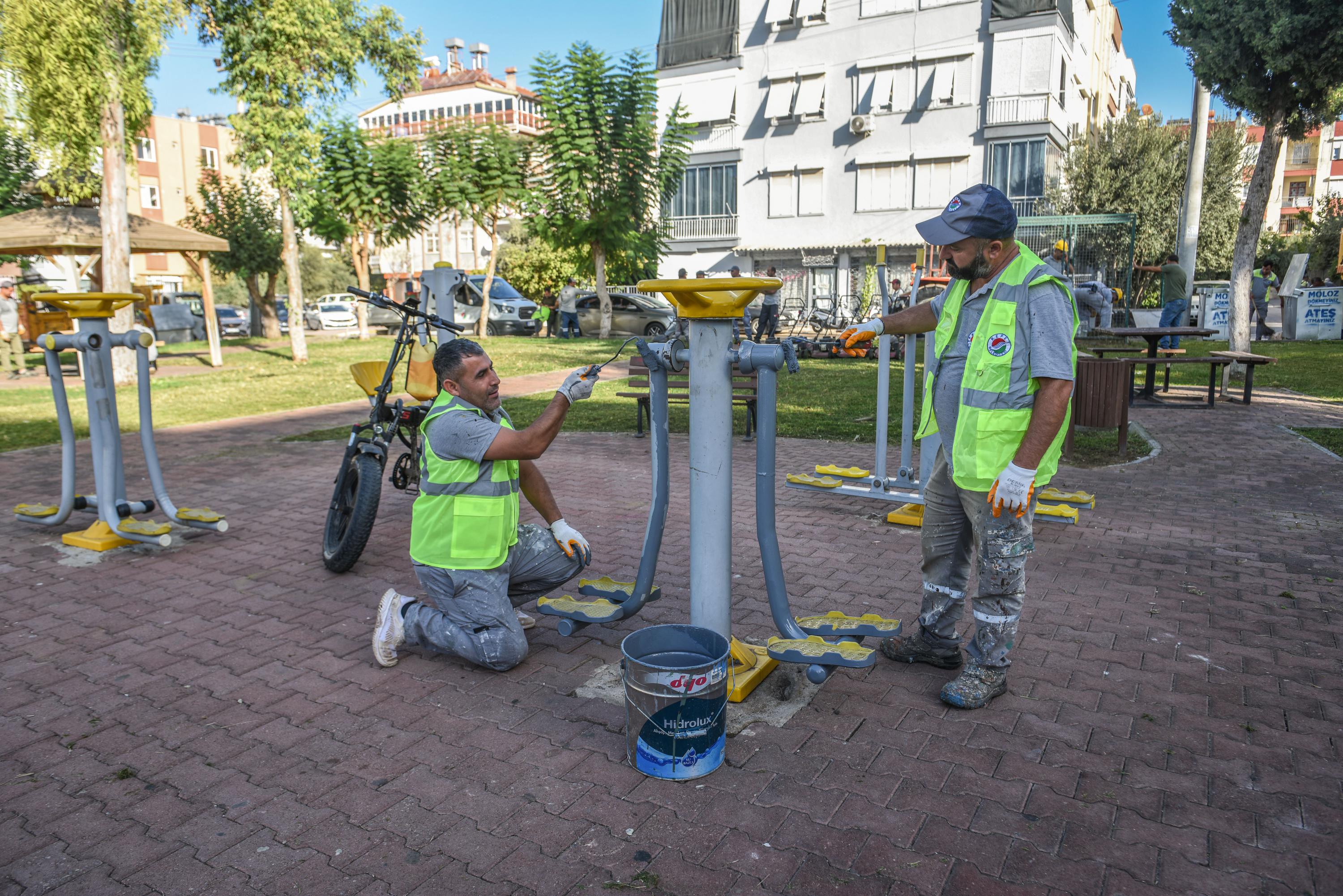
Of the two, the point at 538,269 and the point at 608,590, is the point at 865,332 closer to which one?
the point at 608,590

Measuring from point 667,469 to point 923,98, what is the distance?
3311 centimetres

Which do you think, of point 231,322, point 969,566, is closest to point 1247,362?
point 969,566

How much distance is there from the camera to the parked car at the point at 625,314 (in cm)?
2602

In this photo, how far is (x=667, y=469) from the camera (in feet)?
11.7

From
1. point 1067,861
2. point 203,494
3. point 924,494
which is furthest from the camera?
point 203,494

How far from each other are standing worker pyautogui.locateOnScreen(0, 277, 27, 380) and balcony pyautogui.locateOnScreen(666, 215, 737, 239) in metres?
23.7

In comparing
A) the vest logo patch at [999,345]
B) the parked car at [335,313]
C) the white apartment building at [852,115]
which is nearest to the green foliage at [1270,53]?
the vest logo patch at [999,345]

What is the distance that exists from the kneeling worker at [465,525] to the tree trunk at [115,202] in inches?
519

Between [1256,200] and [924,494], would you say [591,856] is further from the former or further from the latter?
[1256,200]

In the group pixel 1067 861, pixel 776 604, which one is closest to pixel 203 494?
pixel 776 604

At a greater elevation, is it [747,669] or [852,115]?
[852,115]

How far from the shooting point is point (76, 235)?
1698cm

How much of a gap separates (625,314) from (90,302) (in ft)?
71.3

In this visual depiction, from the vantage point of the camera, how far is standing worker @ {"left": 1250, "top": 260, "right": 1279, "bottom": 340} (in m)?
19.3
